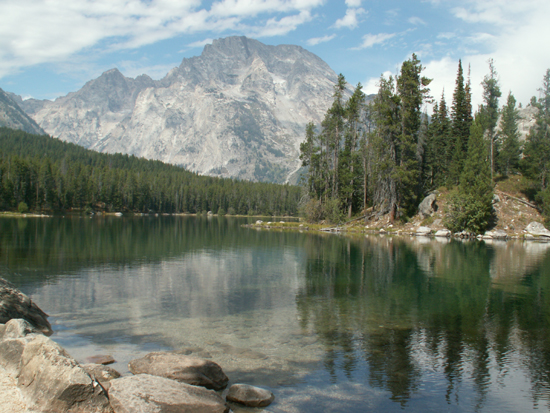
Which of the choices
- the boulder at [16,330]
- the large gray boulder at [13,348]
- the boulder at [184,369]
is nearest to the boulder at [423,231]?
the boulder at [184,369]

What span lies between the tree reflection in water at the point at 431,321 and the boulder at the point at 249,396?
2924 millimetres

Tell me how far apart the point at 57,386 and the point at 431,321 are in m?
16.2

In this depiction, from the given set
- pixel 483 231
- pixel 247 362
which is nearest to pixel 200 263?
pixel 247 362

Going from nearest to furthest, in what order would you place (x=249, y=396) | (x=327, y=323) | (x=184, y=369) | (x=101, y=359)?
1. (x=249, y=396)
2. (x=184, y=369)
3. (x=101, y=359)
4. (x=327, y=323)

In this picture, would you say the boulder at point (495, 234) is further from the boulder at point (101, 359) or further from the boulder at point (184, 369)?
the boulder at point (101, 359)

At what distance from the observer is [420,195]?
84375 mm

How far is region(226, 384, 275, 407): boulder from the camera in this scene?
1054 centimetres

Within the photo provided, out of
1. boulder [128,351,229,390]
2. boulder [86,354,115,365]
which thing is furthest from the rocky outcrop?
boulder [86,354,115,365]

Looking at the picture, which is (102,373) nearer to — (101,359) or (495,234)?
(101,359)

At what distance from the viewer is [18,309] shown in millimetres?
15820

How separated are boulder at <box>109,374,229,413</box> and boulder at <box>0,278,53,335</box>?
8.49 meters

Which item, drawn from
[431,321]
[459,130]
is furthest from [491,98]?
[431,321]

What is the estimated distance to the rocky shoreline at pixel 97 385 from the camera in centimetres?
867

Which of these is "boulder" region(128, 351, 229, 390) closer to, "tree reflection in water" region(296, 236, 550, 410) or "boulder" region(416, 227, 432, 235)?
"tree reflection in water" region(296, 236, 550, 410)
